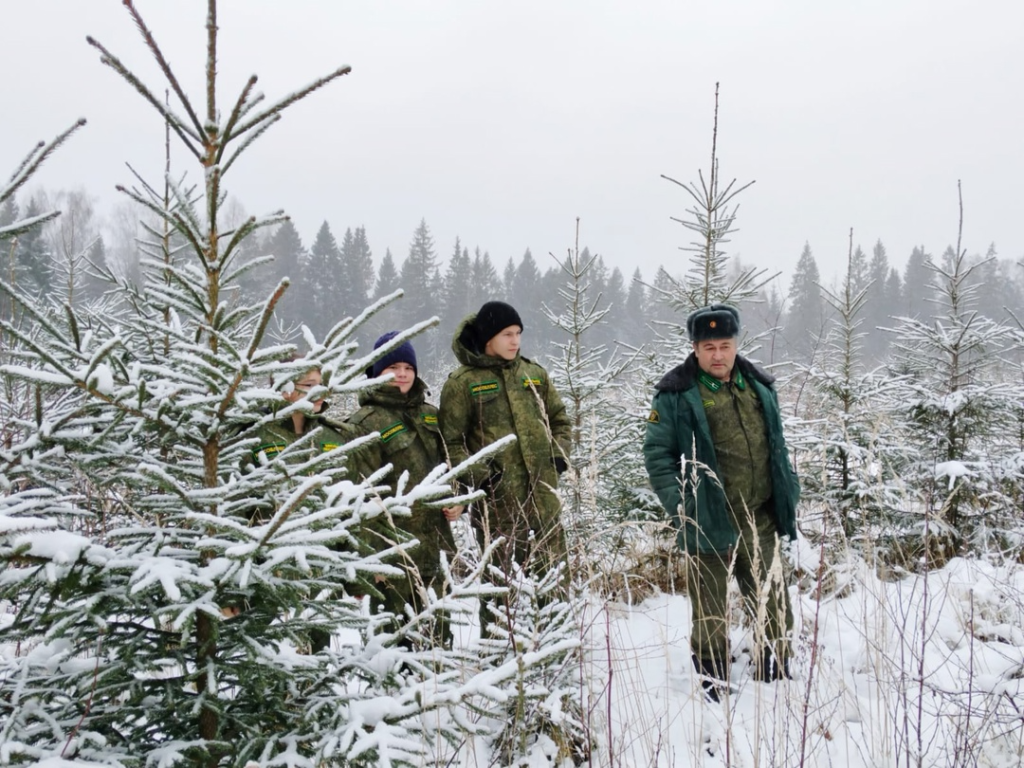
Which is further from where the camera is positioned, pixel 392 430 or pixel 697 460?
pixel 392 430

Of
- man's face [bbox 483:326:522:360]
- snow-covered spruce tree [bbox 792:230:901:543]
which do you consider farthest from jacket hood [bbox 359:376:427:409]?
snow-covered spruce tree [bbox 792:230:901:543]

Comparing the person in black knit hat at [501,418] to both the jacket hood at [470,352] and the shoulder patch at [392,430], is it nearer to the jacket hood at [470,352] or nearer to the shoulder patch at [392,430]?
the jacket hood at [470,352]

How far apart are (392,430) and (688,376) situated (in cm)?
184

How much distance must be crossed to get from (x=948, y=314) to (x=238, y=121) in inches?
258

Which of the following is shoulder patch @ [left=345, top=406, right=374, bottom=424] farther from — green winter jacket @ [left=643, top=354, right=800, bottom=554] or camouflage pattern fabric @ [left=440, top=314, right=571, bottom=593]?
green winter jacket @ [left=643, top=354, right=800, bottom=554]

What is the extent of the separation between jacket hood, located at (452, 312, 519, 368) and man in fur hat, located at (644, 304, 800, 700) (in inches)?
40.7

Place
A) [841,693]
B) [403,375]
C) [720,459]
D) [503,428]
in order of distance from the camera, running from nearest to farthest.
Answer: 1. [841,693]
2. [720,459]
3. [403,375]
4. [503,428]

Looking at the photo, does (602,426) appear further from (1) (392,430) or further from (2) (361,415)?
(2) (361,415)

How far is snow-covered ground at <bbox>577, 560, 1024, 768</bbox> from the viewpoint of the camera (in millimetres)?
2012

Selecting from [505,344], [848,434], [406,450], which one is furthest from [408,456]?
[848,434]

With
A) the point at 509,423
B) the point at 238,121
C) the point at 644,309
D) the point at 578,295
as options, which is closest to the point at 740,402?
the point at 509,423

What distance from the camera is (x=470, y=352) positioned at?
12.6 ft

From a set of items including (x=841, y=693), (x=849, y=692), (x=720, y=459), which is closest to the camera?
(x=841, y=693)

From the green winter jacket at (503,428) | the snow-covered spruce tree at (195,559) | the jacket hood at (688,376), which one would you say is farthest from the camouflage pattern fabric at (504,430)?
the snow-covered spruce tree at (195,559)
